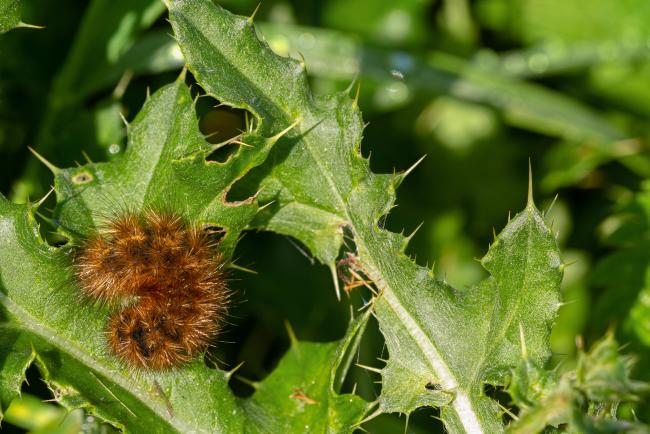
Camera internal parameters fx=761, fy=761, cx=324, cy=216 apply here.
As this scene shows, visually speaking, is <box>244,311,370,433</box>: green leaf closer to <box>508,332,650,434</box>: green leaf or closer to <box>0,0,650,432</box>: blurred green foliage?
<box>508,332,650,434</box>: green leaf

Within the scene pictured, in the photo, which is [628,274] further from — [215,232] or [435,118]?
[215,232]

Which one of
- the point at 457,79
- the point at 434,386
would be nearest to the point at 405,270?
the point at 434,386

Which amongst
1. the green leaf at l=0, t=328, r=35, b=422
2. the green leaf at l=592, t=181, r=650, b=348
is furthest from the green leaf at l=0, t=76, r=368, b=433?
the green leaf at l=592, t=181, r=650, b=348

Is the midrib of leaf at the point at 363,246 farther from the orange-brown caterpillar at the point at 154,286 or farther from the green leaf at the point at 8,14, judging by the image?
the green leaf at the point at 8,14

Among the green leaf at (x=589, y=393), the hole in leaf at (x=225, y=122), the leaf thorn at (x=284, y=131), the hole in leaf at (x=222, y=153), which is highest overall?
the leaf thorn at (x=284, y=131)

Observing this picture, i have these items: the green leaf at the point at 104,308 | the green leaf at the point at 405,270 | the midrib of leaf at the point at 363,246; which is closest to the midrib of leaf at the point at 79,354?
the green leaf at the point at 104,308

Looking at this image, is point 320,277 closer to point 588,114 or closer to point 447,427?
point 447,427

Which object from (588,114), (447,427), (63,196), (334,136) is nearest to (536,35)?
(588,114)
